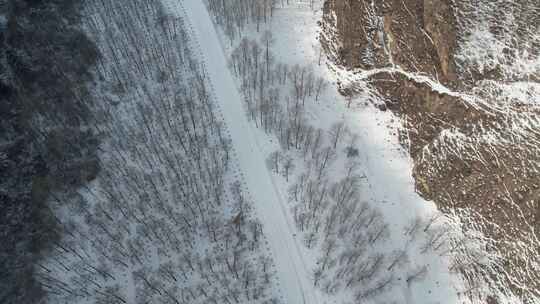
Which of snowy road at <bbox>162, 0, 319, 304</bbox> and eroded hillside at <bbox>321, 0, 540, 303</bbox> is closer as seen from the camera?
snowy road at <bbox>162, 0, 319, 304</bbox>

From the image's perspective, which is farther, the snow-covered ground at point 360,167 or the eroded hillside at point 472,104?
the eroded hillside at point 472,104

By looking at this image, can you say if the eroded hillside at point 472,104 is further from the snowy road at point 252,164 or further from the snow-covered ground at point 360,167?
the snowy road at point 252,164

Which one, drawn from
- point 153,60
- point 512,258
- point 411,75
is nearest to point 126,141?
point 153,60

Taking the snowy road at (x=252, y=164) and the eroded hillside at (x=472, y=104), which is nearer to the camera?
the snowy road at (x=252, y=164)

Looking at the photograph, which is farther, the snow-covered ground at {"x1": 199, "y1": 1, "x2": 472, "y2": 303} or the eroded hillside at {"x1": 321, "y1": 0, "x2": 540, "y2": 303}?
the eroded hillside at {"x1": 321, "y1": 0, "x2": 540, "y2": 303}

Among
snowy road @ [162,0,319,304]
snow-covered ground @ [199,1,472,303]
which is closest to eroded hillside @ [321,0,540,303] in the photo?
snow-covered ground @ [199,1,472,303]

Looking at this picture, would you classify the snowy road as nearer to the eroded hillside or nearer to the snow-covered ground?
the snow-covered ground

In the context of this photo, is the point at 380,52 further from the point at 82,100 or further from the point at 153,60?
the point at 82,100

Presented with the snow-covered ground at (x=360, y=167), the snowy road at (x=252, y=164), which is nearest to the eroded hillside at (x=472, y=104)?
the snow-covered ground at (x=360, y=167)
